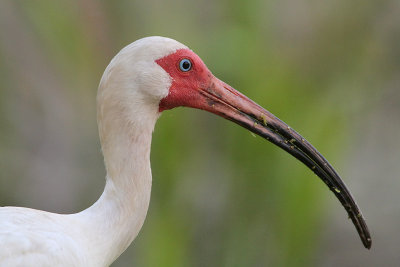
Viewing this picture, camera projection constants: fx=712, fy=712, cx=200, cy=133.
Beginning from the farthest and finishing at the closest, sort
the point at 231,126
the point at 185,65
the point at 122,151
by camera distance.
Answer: the point at 231,126
the point at 185,65
the point at 122,151

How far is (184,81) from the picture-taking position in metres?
3.12

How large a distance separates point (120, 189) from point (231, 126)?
172 cm

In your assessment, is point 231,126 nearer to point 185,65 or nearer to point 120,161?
point 185,65

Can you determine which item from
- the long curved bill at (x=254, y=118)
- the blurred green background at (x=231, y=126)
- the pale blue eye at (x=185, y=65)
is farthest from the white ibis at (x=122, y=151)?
the blurred green background at (x=231, y=126)

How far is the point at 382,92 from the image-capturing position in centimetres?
704

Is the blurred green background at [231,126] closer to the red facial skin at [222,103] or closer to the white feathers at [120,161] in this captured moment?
the red facial skin at [222,103]

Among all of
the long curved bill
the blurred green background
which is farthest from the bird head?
the blurred green background

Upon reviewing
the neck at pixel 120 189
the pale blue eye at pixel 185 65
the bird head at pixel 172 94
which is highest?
the pale blue eye at pixel 185 65

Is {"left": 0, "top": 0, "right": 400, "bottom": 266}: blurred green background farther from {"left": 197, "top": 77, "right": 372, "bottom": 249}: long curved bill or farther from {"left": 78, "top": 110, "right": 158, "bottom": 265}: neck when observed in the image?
{"left": 78, "top": 110, "right": 158, "bottom": 265}: neck

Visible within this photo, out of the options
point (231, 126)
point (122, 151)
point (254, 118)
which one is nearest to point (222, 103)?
point (254, 118)

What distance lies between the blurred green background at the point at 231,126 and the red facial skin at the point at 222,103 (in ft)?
3.34

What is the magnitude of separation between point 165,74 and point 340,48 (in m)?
2.75

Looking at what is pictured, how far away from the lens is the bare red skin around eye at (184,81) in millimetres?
3061

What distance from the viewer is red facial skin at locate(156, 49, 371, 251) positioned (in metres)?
3.09
